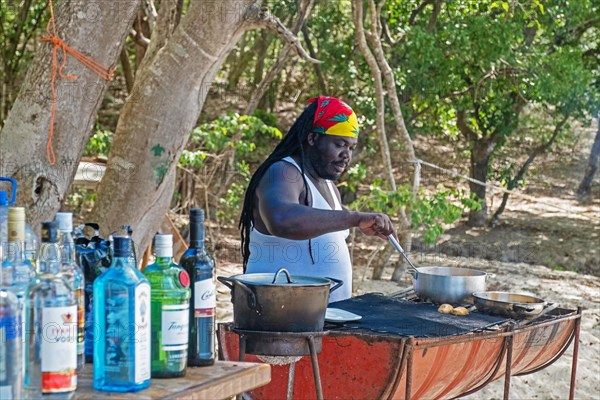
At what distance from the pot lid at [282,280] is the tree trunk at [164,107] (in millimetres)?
1448

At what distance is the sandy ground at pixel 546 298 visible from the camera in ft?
18.7

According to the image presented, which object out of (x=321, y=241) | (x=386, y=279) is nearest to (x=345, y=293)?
(x=321, y=241)

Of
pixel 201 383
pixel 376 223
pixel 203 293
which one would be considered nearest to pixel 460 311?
pixel 376 223

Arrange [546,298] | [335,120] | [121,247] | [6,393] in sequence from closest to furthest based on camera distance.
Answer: [6,393], [121,247], [335,120], [546,298]

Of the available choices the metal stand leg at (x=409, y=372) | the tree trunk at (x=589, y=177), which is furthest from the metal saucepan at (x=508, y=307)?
the tree trunk at (x=589, y=177)

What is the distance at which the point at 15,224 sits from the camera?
184 centimetres

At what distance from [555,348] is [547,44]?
8665 mm

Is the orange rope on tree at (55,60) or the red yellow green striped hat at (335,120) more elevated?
the orange rope on tree at (55,60)

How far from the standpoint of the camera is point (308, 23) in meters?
12.0

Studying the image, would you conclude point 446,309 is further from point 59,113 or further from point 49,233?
point 49,233

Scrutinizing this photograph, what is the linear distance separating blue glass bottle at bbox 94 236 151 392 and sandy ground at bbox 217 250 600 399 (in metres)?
4.09

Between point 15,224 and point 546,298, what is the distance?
7.33 metres

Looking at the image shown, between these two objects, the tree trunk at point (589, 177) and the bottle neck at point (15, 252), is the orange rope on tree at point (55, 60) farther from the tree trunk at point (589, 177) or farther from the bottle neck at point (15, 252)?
the tree trunk at point (589, 177)

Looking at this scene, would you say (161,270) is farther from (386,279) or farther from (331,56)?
(331,56)
